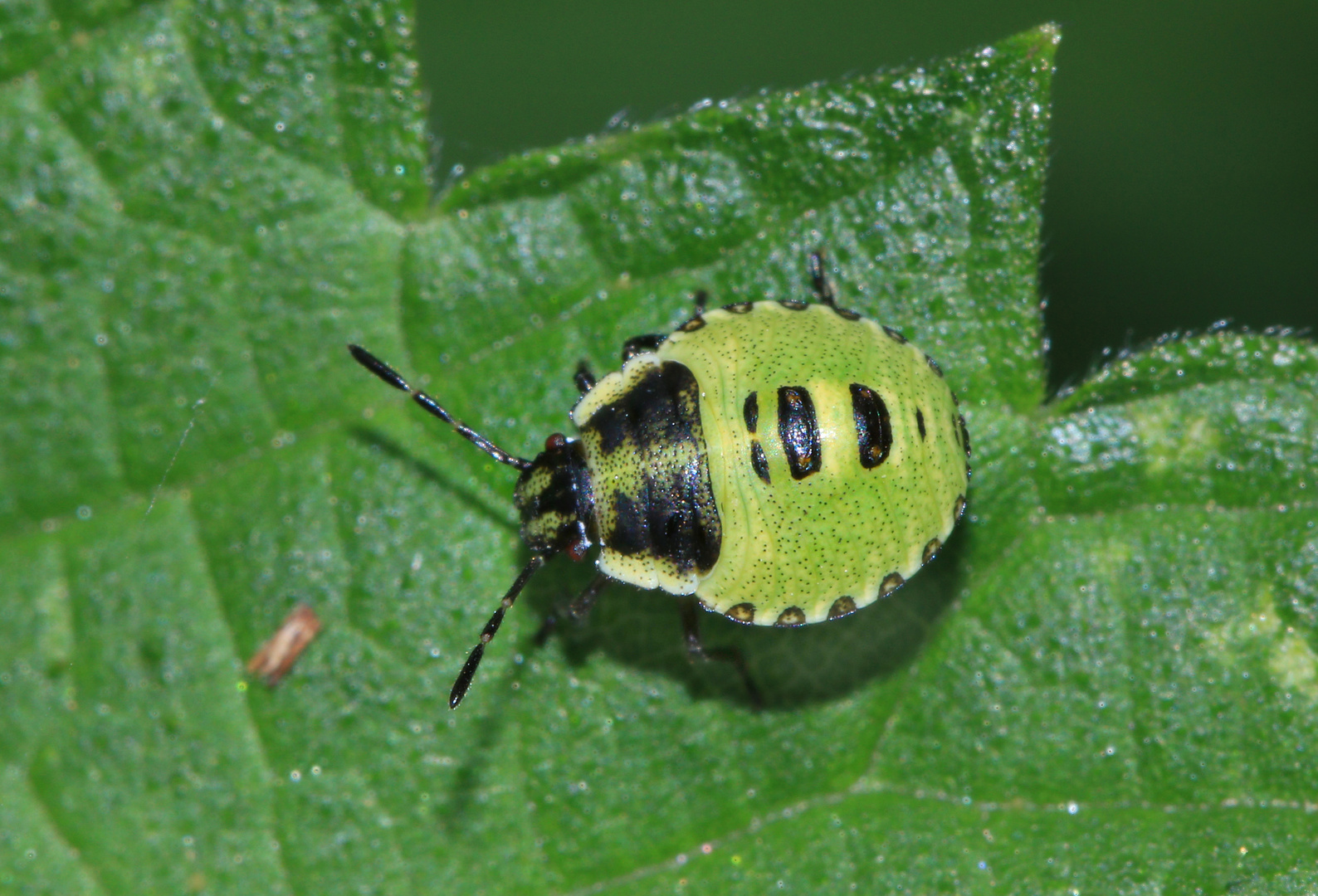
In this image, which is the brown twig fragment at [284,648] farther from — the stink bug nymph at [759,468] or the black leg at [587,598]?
the black leg at [587,598]

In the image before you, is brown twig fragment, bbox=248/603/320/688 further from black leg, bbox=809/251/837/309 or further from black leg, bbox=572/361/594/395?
black leg, bbox=809/251/837/309

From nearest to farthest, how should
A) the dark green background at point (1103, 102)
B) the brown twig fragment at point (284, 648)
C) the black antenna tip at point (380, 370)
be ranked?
the black antenna tip at point (380, 370) < the brown twig fragment at point (284, 648) < the dark green background at point (1103, 102)

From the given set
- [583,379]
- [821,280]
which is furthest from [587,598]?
[821,280]

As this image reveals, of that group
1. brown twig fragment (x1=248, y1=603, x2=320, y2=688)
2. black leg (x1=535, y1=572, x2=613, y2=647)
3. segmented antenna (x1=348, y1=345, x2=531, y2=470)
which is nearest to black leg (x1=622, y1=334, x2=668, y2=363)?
segmented antenna (x1=348, y1=345, x2=531, y2=470)

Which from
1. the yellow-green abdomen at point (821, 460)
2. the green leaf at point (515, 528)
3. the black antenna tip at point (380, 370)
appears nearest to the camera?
the yellow-green abdomen at point (821, 460)

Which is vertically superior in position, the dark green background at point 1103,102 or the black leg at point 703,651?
the dark green background at point 1103,102

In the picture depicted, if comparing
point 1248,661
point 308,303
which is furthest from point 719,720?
point 308,303

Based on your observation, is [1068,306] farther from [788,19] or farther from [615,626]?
[615,626]

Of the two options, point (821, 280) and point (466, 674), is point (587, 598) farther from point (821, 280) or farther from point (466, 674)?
point (821, 280)

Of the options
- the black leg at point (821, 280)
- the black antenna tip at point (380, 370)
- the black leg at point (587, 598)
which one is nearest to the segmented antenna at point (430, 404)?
the black antenna tip at point (380, 370)
